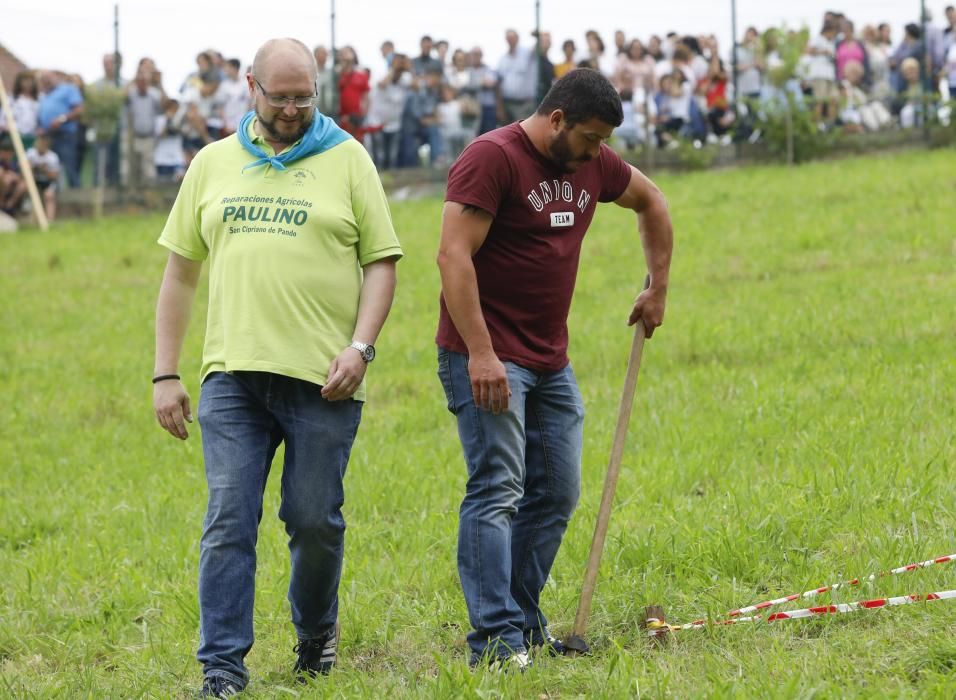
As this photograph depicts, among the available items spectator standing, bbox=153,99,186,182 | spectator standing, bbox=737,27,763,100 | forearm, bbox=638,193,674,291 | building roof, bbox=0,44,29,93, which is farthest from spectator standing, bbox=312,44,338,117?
forearm, bbox=638,193,674,291

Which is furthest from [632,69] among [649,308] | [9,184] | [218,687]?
[218,687]

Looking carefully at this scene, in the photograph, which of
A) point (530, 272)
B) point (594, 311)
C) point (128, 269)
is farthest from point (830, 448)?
point (128, 269)

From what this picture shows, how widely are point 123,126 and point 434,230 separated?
6090mm

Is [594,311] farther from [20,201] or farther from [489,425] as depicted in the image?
[20,201]

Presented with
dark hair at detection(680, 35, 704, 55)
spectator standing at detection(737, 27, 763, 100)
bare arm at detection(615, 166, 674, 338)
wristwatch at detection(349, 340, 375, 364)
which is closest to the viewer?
wristwatch at detection(349, 340, 375, 364)

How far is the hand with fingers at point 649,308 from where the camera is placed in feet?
17.5

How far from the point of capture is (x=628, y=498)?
6852 mm

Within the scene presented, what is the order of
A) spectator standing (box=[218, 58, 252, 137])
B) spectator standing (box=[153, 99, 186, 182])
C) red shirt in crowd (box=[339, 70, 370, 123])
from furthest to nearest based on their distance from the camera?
red shirt in crowd (box=[339, 70, 370, 123]), spectator standing (box=[153, 99, 186, 182]), spectator standing (box=[218, 58, 252, 137])

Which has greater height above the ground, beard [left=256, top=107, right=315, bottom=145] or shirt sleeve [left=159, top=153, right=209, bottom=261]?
beard [left=256, top=107, right=315, bottom=145]

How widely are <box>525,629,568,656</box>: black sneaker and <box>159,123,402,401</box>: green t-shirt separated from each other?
1052 mm

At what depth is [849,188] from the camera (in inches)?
645

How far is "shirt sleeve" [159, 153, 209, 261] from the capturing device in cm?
484

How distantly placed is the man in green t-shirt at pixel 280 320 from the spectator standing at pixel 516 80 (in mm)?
15696

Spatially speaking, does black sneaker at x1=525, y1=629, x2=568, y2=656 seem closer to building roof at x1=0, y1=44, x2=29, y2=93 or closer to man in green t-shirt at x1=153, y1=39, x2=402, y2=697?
man in green t-shirt at x1=153, y1=39, x2=402, y2=697
